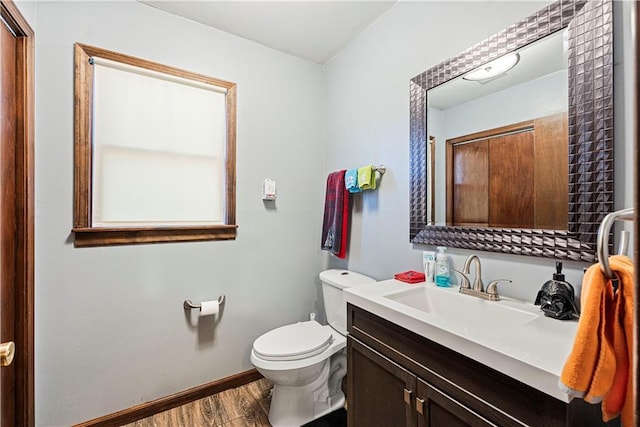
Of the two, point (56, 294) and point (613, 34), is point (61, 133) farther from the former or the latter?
point (613, 34)

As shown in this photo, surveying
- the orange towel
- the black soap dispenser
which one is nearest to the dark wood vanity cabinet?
the orange towel

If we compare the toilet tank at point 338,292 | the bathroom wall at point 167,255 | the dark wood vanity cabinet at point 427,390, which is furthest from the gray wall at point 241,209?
the dark wood vanity cabinet at point 427,390

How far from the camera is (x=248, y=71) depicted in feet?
6.66

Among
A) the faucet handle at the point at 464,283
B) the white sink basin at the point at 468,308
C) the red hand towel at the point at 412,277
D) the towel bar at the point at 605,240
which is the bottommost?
the white sink basin at the point at 468,308

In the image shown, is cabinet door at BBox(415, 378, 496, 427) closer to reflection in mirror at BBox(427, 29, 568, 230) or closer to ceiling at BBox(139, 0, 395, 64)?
reflection in mirror at BBox(427, 29, 568, 230)

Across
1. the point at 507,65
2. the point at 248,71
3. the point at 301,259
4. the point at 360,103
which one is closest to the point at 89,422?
the point at 301,259

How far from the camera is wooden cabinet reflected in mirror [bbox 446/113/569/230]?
105 cm

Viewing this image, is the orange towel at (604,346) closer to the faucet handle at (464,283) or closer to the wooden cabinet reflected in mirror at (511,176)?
the wooden cabinet reflected in mirror at (511,176)

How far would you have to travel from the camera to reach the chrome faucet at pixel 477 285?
1.15m

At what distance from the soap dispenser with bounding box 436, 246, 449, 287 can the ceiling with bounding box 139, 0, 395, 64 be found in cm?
149

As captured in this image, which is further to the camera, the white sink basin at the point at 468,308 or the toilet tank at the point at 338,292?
the toilet tank at the point at 338,292

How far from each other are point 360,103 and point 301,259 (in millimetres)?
1233

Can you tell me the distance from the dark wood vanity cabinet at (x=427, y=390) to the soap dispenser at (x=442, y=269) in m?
0.41

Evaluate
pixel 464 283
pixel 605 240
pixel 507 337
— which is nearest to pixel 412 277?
pixel 464 283
